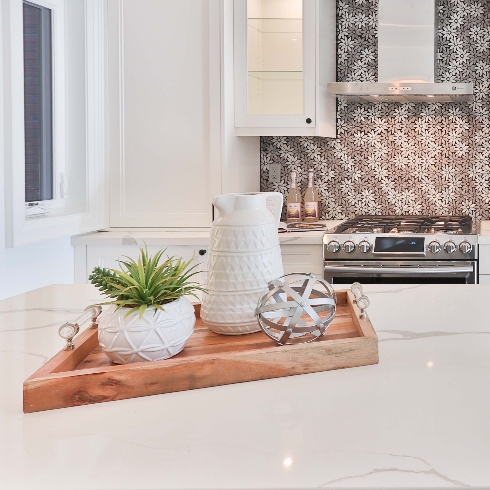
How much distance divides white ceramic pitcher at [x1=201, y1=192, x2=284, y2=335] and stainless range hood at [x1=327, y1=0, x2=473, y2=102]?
94.8 inches

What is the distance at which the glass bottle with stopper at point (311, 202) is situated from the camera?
12.1 ft

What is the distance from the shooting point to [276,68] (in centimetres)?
335

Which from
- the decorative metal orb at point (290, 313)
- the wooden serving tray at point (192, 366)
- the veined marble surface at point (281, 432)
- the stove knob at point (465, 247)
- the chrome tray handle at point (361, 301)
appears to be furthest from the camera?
the stove knob at point (465, 247)

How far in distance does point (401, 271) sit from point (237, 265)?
6.59 feet

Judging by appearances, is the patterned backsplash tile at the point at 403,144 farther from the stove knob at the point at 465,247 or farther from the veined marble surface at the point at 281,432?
the veined marble surface at the point at 281,432

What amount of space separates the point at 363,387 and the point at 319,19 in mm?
2662

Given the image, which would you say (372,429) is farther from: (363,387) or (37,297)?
(37,297)

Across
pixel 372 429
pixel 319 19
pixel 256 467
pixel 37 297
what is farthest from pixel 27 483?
pixel 319 19

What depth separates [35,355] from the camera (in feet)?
3.85

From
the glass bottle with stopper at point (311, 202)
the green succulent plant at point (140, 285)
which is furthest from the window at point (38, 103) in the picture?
the green succulent plant at point (140, 285)

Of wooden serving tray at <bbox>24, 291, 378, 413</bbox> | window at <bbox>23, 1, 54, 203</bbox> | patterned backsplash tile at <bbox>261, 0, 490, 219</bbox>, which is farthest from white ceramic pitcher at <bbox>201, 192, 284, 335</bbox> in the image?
patterned backsplash tile at <bbox>261, 0, 490, 219</bbox>

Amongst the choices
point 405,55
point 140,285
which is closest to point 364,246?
point 405,55

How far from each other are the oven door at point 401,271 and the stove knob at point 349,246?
2.0 inches

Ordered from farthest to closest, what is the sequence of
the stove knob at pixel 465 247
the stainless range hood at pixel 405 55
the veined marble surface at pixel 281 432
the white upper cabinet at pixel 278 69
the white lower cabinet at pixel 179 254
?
the stainless range hood at pixel 405 55
the white upper cabinet at pixel 278 69
the white lower cabinet at pixel 179 254
the stove knob at pixel 465 247
the veined marble surface at pixel 281 432
